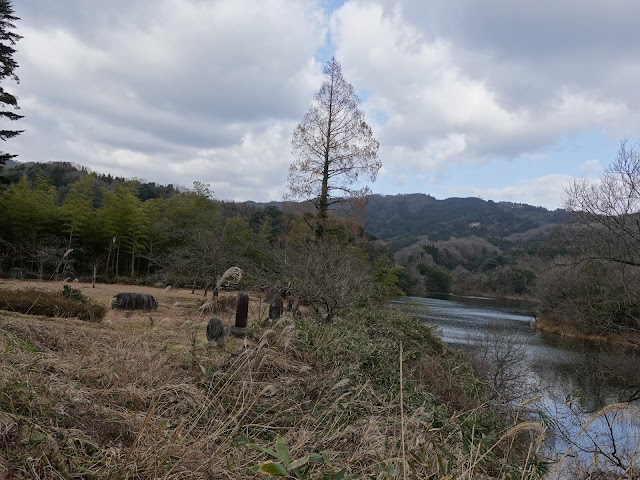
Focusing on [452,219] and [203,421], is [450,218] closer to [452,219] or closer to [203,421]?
[452,219]

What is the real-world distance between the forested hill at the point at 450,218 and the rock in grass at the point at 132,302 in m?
105

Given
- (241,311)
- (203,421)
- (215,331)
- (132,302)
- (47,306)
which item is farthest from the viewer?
(132,302)

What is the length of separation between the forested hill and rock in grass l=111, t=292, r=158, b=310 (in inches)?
4118

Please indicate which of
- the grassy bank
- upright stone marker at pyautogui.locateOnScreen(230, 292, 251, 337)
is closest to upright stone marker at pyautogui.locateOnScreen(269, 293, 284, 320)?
upright stone marker at pyautogui.locateOnScreen(230, 292, 251, 337)

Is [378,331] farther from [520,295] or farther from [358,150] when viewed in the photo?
[520,295]

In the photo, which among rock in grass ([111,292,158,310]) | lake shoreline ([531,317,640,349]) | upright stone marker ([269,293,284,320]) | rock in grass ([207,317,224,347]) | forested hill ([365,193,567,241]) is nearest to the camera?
rock in grass ([207,317,224,347])

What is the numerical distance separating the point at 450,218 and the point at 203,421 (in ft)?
520

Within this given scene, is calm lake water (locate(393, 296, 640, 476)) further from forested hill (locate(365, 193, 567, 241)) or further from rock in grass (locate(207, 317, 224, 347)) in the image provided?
forested hill (locate(365, 193, 567, 241))

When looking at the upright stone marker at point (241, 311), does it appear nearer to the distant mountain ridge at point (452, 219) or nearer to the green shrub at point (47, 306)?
the green shrub at point (47, 306)

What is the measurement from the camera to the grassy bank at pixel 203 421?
1.67 meters

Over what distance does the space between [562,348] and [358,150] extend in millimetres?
14054

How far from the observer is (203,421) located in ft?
8.21

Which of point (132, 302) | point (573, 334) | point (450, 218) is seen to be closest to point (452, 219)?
point (450, 218)

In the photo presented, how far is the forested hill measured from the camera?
126812 millimetres
